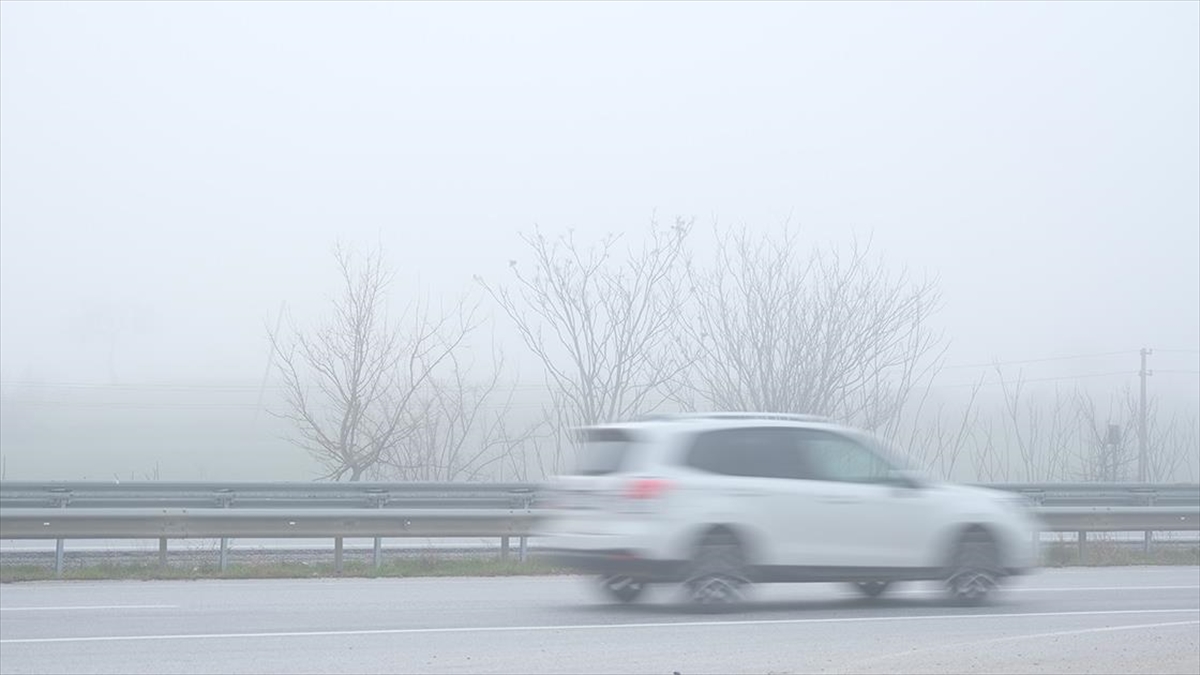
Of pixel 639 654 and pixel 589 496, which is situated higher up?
pixel 589 496

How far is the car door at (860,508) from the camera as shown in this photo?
13.9 meters

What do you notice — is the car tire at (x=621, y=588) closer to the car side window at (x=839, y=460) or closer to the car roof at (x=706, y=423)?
the car roof at (x=706, y=423)

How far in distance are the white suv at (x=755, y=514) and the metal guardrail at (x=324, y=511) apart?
4451 millimetres

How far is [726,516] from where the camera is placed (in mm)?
13422


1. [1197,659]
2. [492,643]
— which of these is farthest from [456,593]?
[1197,659]

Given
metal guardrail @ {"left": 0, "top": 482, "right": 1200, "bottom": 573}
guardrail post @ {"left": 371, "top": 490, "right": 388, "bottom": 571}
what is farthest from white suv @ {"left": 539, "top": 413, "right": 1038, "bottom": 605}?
guardrail post @ {"left": 371, "top": 490, "right": 388, "bottom": 571}

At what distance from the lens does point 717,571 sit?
1345 centimetres

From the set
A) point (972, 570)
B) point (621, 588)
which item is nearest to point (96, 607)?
point (621, 588)

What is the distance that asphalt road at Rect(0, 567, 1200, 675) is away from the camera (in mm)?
10578

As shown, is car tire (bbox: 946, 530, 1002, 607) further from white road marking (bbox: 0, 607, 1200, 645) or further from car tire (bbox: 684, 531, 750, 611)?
car tire (bbox: 684, 531, 750, 611)

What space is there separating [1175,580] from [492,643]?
10.9m

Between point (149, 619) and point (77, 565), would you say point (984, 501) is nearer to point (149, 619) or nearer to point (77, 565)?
point (149, 619)

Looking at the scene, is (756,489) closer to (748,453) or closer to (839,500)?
(748,453)

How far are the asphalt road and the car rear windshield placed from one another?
1.33 metres
